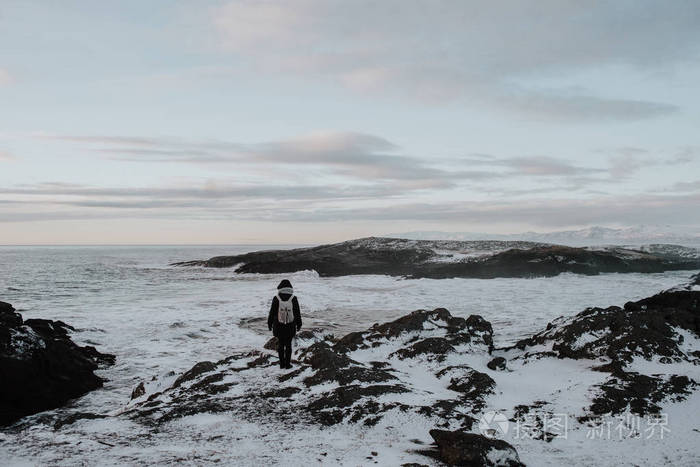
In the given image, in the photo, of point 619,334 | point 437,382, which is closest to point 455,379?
point 437,382

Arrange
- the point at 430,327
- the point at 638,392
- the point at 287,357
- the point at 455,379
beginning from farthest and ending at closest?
the point at 430,327
the point at 287,357
the point at 455,379
the point at 638,392

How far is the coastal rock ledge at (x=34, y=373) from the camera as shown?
7477mm

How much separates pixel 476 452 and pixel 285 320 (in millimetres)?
5342

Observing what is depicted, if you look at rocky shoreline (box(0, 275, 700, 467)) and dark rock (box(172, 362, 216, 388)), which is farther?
dark rock (box(172, 362, 216, 388))

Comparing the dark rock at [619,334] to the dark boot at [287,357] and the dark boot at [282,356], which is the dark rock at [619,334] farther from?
the dark boot at [282,356]

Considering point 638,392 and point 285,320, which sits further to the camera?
point 285,320

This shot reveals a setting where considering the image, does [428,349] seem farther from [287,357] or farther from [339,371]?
[287,357]

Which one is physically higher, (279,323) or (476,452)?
(279,323)

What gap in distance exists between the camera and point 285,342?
9039 millimetres

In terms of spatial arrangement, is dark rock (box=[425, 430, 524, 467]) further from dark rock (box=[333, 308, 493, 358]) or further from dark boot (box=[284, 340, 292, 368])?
dark boot (box=[284, 340, 292, 368])

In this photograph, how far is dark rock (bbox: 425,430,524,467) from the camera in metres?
4.66

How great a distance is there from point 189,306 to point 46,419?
15205 millimetres

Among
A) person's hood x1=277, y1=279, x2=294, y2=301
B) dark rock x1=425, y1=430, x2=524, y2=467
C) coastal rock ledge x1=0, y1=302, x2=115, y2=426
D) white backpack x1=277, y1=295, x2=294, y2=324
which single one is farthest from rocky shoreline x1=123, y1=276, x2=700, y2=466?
coastal rock ledge x1=0, y1=302, x2=115, y2=426

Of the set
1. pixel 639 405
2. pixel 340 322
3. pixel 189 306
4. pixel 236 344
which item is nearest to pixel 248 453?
pixel 639 405
